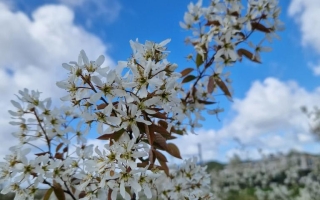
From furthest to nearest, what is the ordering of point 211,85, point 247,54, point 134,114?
point 247,54 < point 211,85 < point 134,114

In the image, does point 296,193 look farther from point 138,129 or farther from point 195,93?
point 138,129

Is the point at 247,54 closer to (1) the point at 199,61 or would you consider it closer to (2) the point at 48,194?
(1) the point at 199,61

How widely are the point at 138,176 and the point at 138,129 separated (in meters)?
0.12

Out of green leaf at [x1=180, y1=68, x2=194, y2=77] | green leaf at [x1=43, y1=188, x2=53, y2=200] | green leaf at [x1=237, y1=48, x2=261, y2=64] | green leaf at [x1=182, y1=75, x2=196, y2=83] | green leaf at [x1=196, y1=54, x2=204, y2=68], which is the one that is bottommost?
green leaf at [x1=43, y1=188, x2=53, y2=200]

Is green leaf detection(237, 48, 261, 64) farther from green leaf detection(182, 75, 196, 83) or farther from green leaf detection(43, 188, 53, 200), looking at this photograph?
green leaf detection(43, 188, 53, 200)

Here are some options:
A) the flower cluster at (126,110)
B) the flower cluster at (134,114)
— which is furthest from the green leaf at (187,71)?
the flower cluster at (126,110)

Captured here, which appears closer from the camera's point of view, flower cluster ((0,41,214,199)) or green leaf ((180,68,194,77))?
flower cluster ((0,41,214,199))

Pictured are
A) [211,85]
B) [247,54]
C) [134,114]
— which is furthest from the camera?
[247,54]

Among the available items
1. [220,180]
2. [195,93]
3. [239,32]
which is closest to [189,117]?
[195,93]

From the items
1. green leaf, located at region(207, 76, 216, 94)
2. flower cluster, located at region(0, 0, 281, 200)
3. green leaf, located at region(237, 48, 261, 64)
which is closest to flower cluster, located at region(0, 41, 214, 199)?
flower cluster, located at region(0, 0, 281, 200)

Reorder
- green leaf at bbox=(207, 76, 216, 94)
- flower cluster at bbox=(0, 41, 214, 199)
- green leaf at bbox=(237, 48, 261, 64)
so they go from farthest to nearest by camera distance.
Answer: green leaf at bbox=(237, 48, 261, 64), green leaf at bbox=(207, 76, 216, 94), flower cluster at bbox=(0, 41, 214, 199)

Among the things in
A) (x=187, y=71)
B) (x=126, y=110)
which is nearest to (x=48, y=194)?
→ (x=126, y=110)

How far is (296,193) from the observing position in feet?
19.1

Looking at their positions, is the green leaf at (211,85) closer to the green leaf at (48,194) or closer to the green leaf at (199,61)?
the green leaf at (199,61)
